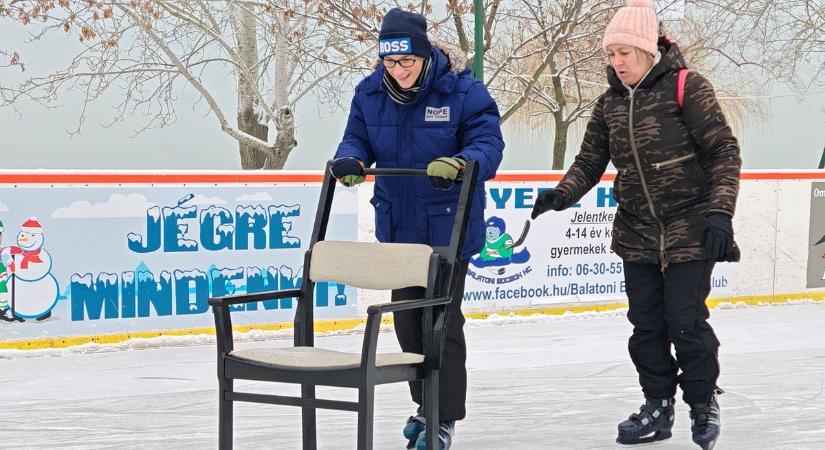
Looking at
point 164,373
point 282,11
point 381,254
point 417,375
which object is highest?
point 282,11

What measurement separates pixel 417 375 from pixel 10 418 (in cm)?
232

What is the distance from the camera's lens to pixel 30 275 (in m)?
6.37

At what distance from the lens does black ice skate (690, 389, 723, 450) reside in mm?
3902

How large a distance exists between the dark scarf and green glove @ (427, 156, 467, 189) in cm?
40

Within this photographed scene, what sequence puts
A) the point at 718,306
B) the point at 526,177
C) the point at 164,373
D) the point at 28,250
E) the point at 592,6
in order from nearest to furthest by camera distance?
the point at 164,373
the point at 28,250
the point at 526,177
the point at 718,306
the point at 592,6

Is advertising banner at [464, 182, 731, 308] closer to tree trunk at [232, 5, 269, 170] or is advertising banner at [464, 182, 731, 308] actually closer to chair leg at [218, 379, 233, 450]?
chair leg at [218, 379, 233, 450]

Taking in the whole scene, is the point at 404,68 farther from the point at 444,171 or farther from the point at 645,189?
the point at 645,189

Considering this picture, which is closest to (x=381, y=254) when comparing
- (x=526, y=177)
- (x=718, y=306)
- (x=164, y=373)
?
(x=164, y=373)

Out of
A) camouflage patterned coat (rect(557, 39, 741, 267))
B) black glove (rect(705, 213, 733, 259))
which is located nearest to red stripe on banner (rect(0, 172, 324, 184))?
camouflage patterned coat (rect(557, 39, 741, 267))

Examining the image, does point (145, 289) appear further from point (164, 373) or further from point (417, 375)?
point (417, 375)

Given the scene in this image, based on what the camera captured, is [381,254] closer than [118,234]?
Yes

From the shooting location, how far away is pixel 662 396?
4055mm

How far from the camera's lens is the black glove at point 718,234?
3.53 meters

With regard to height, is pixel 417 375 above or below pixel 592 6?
below
